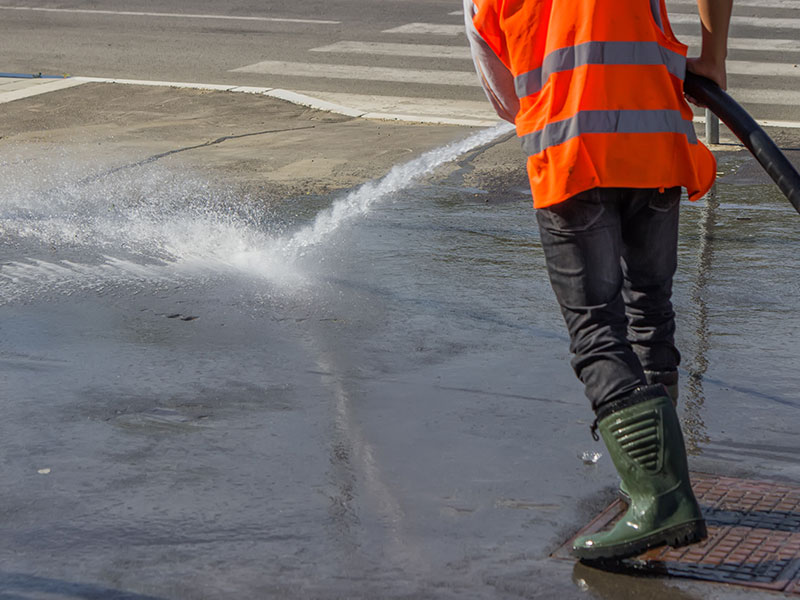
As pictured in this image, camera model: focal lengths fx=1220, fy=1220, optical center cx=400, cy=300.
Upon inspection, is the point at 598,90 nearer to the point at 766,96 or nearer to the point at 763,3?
the point at 766,96

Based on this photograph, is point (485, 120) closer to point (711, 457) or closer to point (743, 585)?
Answer: point (711, 457)

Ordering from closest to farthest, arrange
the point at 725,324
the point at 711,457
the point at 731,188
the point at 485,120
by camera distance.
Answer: the point at 711,457, the point at 725,324, the point at 731,188, the point at 485,120

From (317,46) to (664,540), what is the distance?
41.0 ft

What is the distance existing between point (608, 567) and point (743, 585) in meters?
0.34

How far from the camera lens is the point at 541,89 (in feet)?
10.2

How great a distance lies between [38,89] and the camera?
38.8 ft

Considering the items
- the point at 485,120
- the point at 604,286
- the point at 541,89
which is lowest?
the point at 485,120

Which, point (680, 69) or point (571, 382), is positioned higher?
point (680, 69)

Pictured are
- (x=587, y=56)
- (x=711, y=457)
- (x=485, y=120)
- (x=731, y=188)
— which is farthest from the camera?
(x=485, y=120)

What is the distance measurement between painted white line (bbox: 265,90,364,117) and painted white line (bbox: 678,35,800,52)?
478 cm

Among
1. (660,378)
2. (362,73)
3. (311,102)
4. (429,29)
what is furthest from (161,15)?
(660,378)

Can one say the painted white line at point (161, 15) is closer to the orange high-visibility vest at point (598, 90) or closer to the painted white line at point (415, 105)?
the painted white line at point (415, 105)

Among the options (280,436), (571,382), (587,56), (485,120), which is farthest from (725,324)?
(485,120)

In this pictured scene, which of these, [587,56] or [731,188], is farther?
[731,188]
